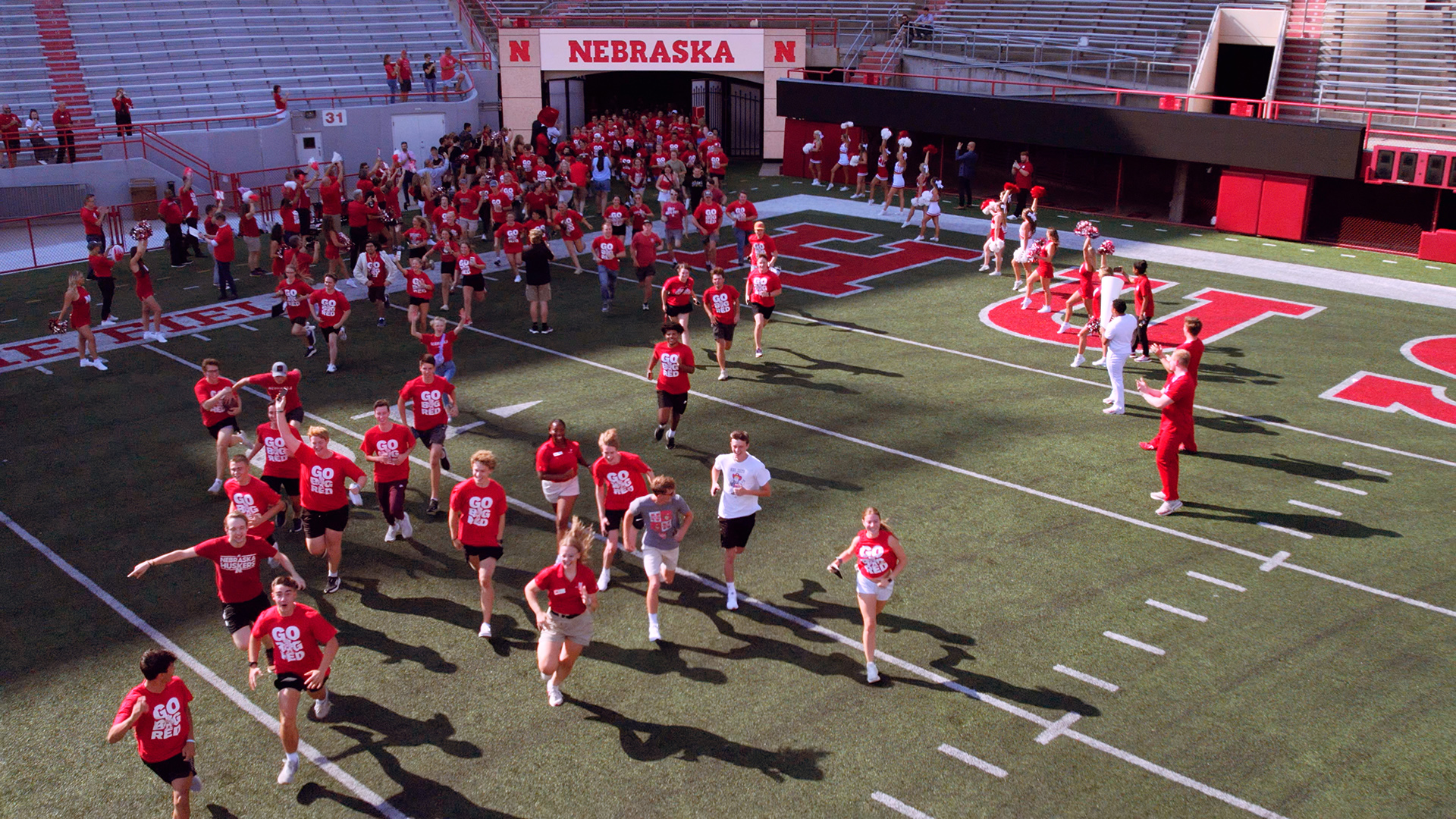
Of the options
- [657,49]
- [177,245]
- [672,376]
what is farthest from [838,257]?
[657,49]

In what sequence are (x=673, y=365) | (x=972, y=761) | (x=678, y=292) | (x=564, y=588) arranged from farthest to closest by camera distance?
(x=678, y=292)
(x=673, y=365)
(x=564, y=588)
(x=972, y=761)

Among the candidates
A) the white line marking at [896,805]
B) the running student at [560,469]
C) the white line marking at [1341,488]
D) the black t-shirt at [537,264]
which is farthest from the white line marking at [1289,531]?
the black t-shirt at [537,264]

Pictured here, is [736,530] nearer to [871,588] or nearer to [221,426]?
[871,588]

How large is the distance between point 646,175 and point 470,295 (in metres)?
16.6

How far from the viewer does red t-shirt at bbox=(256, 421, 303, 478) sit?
40.6ft

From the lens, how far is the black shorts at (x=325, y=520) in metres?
11.6

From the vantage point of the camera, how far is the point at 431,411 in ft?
44.6

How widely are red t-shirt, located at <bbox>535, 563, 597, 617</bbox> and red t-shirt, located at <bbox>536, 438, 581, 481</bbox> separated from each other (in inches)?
105

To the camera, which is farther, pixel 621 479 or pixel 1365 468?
pixel 1365 468

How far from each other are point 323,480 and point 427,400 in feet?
7.47

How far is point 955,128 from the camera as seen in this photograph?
3362cm

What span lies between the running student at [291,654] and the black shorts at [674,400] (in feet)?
A: 22.1

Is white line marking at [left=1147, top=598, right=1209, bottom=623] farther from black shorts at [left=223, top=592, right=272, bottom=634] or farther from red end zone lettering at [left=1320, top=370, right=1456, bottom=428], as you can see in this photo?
black shorts at [left=223, top=592, right=272, bottom=634]

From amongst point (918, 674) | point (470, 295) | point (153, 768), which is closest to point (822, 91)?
point (470, 295)
